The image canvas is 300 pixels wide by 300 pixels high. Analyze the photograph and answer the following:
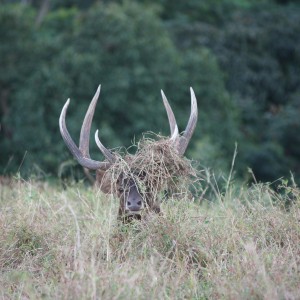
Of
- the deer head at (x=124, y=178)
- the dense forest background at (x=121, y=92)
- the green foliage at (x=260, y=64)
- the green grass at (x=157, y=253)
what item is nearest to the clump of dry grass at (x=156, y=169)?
the deer head at (x=124, y=178)

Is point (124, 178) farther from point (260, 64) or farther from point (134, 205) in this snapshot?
point (260, 64)

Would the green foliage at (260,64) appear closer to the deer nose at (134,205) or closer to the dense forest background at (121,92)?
the dense forest background at (121,92)

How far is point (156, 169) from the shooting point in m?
7.87

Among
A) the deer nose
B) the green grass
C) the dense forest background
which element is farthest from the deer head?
the dense forest background

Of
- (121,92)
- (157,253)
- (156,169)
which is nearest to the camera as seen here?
(157,253)

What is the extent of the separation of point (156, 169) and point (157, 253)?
109cm

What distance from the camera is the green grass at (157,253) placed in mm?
6336

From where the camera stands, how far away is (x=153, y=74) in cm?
2317

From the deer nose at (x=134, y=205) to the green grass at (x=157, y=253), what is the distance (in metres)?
0.20

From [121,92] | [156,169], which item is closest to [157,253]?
[156,169]

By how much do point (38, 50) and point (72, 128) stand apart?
3.70m

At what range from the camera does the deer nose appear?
7.87 meters

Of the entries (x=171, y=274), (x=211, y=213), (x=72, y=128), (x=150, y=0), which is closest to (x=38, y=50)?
(x=72, y=128)

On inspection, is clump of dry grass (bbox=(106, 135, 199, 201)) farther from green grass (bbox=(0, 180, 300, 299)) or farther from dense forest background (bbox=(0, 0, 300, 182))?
dense forest background (bbox=(0, 0, 300, 182))
